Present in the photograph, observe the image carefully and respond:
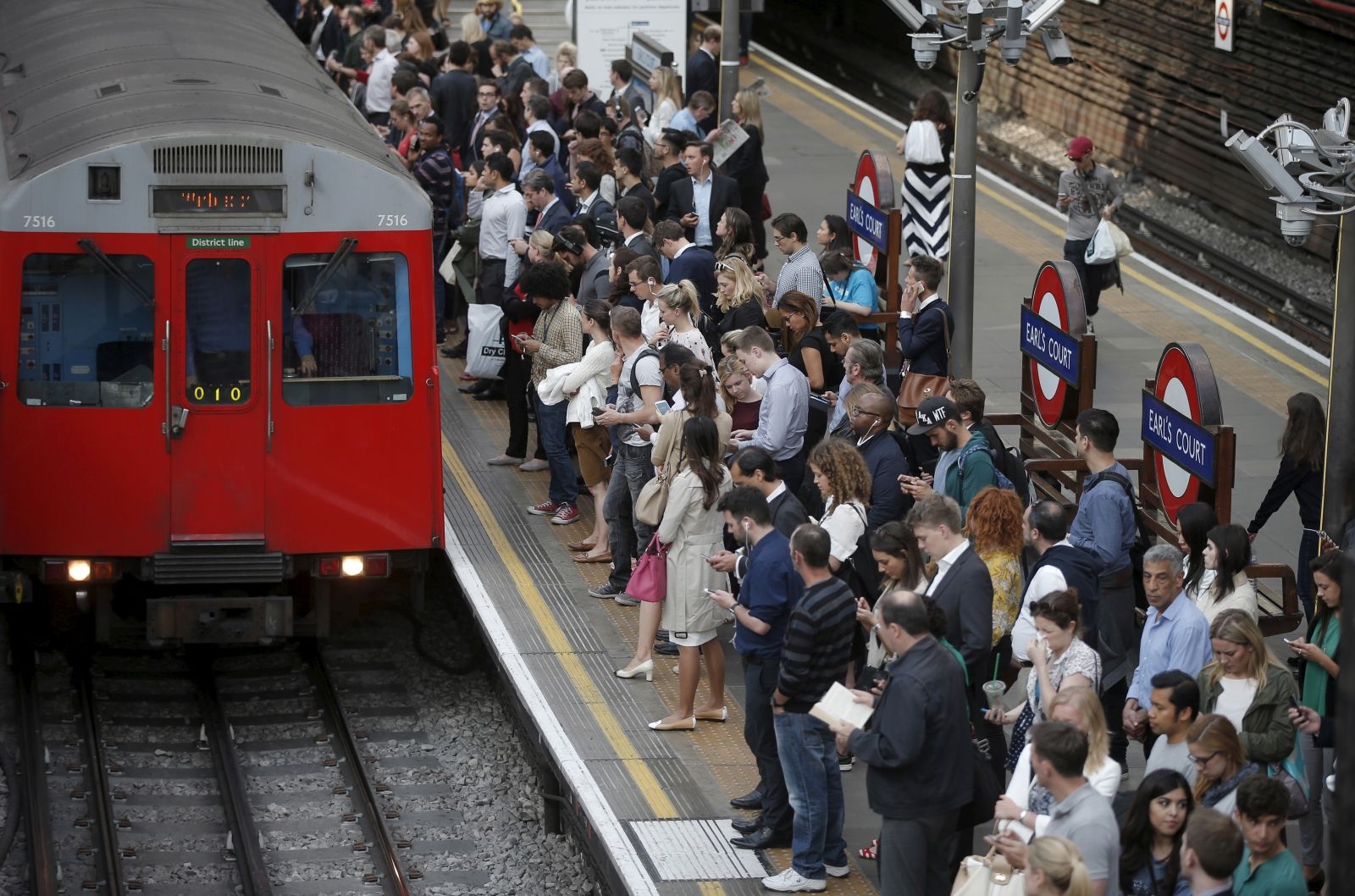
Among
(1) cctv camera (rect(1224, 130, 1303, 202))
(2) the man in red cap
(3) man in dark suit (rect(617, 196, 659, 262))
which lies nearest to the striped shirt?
(1) cctv camera (rect(1224, 130, 1303, 202))

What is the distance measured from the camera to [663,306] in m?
11.2

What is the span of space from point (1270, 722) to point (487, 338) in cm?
804

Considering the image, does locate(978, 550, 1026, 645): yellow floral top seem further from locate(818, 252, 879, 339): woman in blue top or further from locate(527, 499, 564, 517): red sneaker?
locate(527, 499, 564, 517): red sneaker

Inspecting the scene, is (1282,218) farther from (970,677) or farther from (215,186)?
(215,186)

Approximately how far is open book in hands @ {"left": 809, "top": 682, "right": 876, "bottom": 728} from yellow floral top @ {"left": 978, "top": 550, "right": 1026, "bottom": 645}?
57.2 inches

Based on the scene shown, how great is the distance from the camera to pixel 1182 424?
9352 millimetres

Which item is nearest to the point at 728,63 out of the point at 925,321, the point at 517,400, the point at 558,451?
the point at 517,400

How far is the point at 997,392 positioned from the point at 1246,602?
736 centimetres

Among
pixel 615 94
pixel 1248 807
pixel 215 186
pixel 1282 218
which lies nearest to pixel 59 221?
pixel 215 186

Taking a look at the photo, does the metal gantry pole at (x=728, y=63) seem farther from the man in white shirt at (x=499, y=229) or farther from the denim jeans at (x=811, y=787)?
the denim jeans at (x=811, y=787)

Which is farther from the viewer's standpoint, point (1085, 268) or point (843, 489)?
point (1085, 268)

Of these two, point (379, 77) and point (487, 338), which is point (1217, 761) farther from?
point (379, 77)

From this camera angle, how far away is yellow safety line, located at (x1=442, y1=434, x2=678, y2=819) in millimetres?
9469

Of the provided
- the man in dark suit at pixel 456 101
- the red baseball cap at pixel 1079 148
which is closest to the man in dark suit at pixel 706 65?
the man in dark suit at pixel 456 101
